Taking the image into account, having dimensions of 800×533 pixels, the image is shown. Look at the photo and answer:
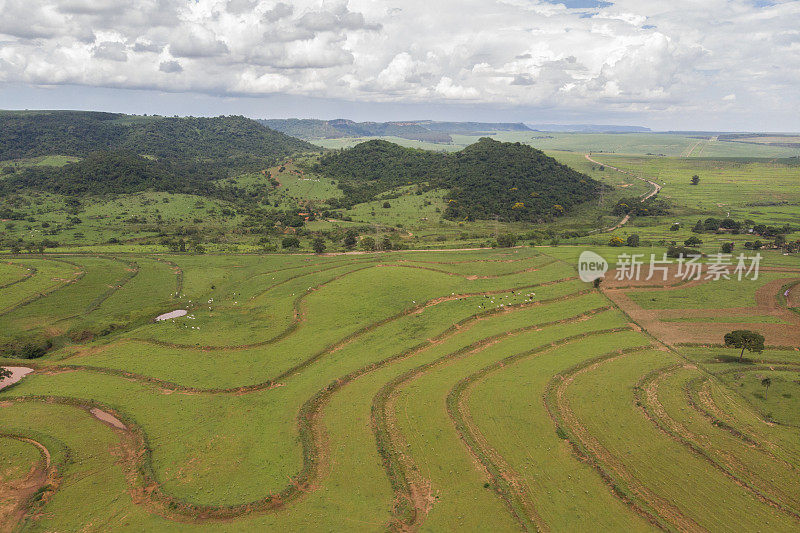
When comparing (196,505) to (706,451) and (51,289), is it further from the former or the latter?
(51,289)

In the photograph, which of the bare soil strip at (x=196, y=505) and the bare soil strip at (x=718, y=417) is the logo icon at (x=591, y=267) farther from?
the bare soil strip at (x=196, y=505)

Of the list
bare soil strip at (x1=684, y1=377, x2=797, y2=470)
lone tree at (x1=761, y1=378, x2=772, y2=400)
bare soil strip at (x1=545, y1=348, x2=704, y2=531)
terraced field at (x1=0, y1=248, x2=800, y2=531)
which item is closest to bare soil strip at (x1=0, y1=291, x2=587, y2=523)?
terraced field at (x1=0, y1=248, x2=800, y2=531)

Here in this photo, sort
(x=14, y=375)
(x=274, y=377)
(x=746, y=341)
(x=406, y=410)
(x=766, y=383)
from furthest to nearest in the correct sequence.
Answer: (x=14, y=375), (x=746, y=341), (x=274, y=377), (x=766, y=383), (x=406, y=410)

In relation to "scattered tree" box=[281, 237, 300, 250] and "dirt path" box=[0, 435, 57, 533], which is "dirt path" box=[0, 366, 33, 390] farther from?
"scattered tree" box=[281, 237, 300, 250]

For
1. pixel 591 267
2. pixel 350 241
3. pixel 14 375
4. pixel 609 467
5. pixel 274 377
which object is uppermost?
pixel 591 267

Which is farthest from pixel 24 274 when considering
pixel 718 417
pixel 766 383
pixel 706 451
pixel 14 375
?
pixel 766 383

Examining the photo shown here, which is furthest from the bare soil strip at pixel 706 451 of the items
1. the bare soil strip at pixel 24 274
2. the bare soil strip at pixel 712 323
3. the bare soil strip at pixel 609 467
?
the bare soil strip at pixel 24 274
